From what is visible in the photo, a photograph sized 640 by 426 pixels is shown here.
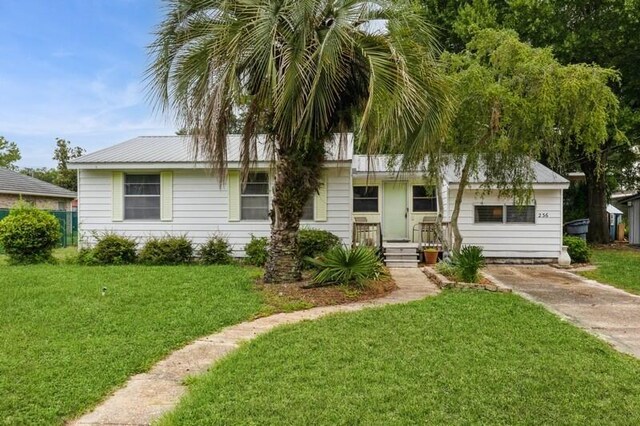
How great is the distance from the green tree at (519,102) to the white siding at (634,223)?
47.8ft

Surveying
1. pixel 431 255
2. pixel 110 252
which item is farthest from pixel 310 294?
pixel 110 252

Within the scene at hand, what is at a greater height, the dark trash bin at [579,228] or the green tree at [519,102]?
the green tree at [519,102]

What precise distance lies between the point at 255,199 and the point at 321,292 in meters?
5.18

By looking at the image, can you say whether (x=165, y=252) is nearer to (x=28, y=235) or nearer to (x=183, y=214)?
(x=183, y=214)

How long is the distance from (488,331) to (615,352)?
126 cm

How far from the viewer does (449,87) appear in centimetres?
732

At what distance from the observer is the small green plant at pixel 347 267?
26.2 feet

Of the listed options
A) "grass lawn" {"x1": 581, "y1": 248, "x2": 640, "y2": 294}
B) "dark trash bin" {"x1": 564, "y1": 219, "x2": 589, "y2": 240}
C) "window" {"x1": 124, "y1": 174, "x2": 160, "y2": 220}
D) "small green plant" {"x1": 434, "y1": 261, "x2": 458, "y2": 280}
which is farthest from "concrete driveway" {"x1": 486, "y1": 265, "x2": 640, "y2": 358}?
"window" {"x1": 124, "y1": 174, "x2": 160, "y2": 220}

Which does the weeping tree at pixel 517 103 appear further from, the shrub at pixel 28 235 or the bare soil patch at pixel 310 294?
the shrub at pixel 28 235

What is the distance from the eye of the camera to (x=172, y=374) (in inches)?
161

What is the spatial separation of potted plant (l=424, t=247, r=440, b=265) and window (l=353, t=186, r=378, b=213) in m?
2.51

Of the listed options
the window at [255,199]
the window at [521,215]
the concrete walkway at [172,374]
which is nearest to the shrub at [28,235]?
the window at [255,199]

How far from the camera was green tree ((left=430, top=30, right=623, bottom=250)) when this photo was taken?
26.4 ft

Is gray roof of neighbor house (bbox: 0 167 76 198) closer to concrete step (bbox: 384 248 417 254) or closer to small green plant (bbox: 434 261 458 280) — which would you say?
concrete step (bbox: 384 248 417 254)
